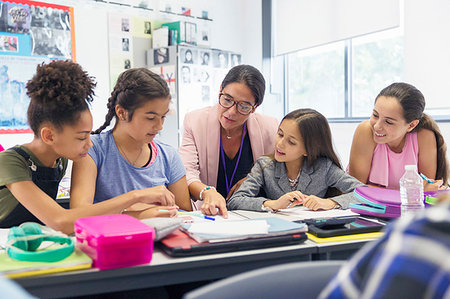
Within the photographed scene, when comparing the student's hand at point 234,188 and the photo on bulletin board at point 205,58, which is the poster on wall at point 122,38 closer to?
the photo on bulletin board at point 205,58

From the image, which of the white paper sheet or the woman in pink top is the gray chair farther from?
the woman in pink top

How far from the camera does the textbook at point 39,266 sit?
0.93 m

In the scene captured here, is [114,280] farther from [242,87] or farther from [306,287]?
[242,87]

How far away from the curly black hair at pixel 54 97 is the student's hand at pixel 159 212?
37 cm

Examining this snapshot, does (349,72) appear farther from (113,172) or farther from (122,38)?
(113,172)

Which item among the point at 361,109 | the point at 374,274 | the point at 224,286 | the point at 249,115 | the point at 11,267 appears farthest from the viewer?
the point at 361,109

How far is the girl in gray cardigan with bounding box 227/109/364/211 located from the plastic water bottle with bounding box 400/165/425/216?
0.26m

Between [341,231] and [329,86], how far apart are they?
3.21 meters

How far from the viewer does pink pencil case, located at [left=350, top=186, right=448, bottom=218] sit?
5.03ft

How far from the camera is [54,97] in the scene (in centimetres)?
140

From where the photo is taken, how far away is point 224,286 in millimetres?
724

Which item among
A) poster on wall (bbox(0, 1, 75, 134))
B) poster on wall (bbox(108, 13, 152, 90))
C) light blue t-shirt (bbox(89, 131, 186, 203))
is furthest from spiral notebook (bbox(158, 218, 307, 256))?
poster on wall (bbox(108, 13, 152, 90))

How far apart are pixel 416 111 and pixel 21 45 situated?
3.08 m

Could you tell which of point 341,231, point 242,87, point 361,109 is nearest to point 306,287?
point 341,231
